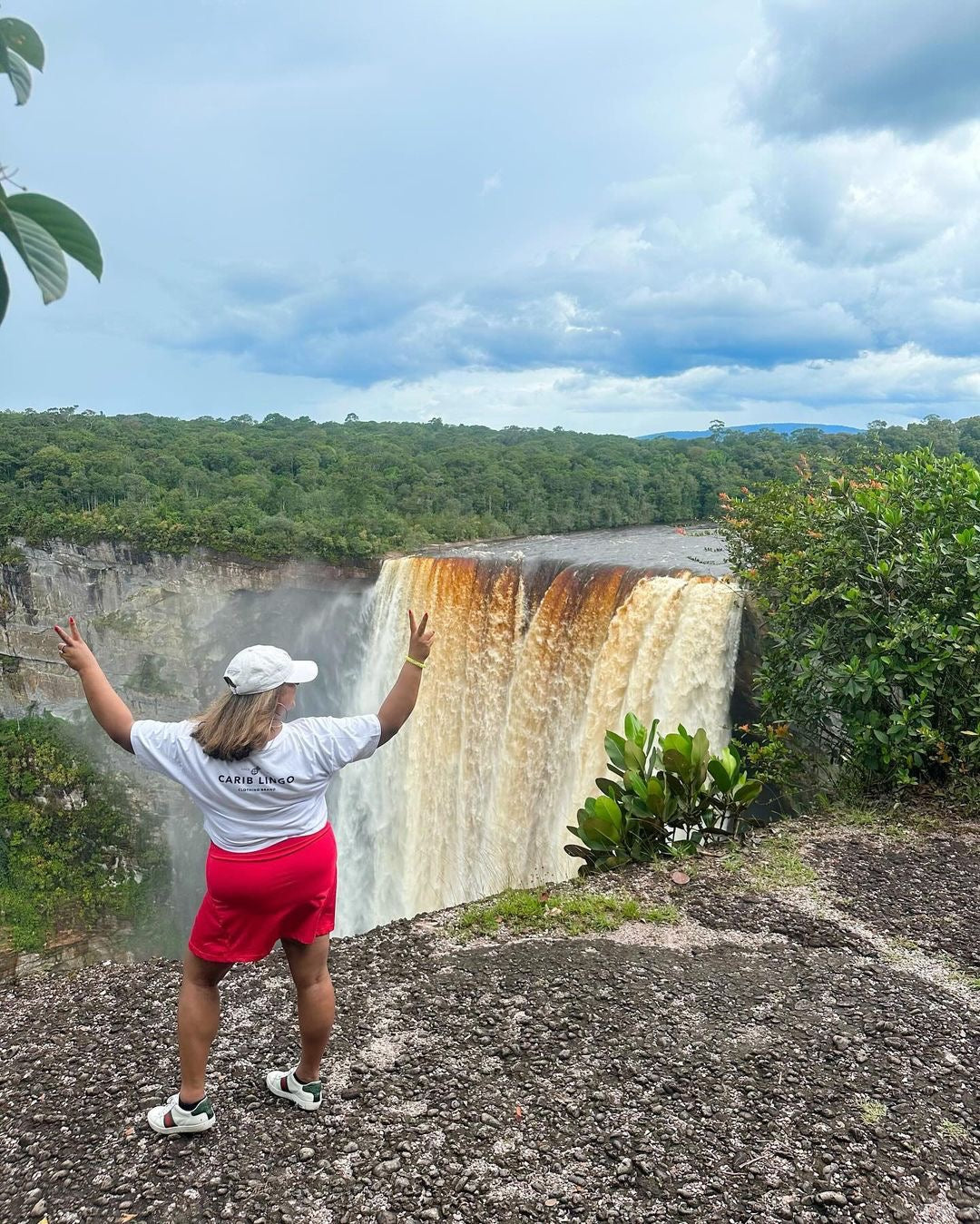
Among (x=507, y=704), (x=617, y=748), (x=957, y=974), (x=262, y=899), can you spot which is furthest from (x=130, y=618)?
(x=957, y=974)

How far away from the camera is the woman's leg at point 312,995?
7.12ft

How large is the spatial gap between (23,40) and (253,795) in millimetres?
1619

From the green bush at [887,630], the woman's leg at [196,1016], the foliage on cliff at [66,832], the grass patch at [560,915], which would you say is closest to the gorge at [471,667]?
the foliage on cliff at [66,832]

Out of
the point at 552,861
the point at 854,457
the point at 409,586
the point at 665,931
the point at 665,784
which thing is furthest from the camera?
the point at 409,586

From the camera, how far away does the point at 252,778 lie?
6.64 ft

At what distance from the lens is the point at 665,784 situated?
4.71 m

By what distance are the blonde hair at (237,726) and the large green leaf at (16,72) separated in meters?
1.45

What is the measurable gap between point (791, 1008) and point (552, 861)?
7559 mm

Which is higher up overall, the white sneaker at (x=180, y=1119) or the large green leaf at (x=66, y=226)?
the large green leaf at (x=66, y=226)

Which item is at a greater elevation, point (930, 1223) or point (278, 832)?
point (278, 832)

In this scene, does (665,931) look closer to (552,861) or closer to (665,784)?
(665,784)

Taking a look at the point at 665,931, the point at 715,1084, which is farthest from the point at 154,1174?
the point at 665,931

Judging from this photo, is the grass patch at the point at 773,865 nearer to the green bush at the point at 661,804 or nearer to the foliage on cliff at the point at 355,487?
the green bush at the point at 661,804

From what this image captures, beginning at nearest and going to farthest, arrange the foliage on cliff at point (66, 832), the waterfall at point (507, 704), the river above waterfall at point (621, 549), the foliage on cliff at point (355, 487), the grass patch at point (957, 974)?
the grass patch at point (957, 974) < the waterfall at point (507, 704) < the river above waterfall at point (621, 549) < the foliage on cliff at point (355, 487) < the foliage on cliff at point (66, 832)
